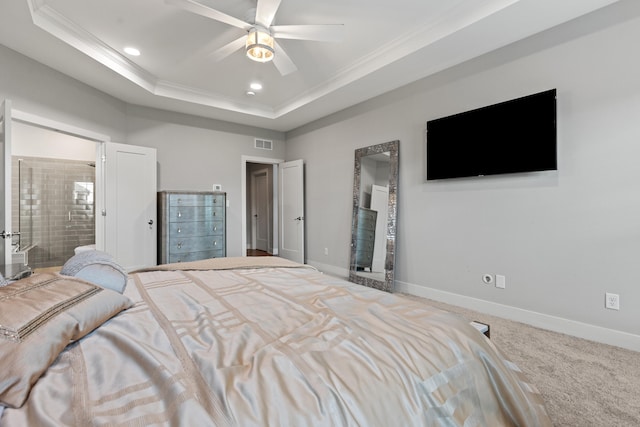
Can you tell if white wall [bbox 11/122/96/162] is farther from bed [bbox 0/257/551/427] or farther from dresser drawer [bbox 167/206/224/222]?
bed [bbox 0/257/551/427]

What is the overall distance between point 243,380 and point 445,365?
2.24 ft

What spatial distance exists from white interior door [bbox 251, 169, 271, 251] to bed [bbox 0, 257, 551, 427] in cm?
609

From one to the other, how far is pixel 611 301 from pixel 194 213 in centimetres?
484

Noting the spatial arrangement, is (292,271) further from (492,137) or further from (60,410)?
(492,137)

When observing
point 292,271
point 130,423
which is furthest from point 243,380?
point 292,271

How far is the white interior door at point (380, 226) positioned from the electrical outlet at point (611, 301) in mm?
2165

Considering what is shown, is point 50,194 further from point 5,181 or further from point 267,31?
point 267,31

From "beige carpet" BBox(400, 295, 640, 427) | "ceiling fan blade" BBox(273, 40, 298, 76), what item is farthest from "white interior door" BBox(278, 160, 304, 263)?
"beige carpet" BBox(400, 295, 640, 427)

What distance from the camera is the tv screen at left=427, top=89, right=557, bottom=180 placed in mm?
2699

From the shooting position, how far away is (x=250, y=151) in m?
5.83

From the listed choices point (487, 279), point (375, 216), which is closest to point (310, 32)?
point (375, 216)

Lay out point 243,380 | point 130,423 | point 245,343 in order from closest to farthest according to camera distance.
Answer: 1. point 130,423
2. point 243,380
3. point 245,343

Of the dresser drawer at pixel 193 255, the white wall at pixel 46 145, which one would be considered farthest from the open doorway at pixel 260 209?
the white wall at pixel 46 145

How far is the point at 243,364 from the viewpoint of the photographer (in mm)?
868
